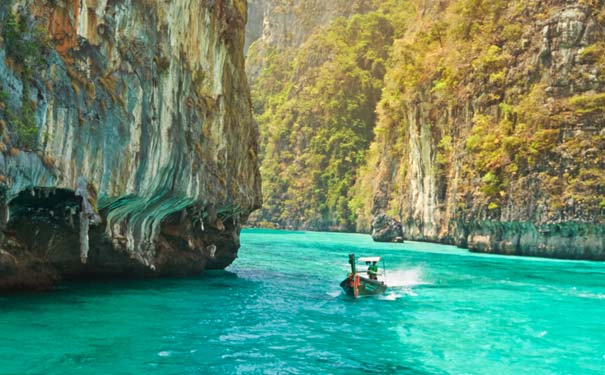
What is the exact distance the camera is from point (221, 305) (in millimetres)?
21172

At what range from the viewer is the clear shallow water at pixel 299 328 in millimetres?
13664

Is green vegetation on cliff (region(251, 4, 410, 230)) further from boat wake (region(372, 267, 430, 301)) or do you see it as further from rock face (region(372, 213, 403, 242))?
boat wake (region(372, 267, 430, 301))

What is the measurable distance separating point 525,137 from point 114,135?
1501 inches

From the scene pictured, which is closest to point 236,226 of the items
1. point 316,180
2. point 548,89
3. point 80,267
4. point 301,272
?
point 301,272

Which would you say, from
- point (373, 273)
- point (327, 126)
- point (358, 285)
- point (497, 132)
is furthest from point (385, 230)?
point (327, 126)

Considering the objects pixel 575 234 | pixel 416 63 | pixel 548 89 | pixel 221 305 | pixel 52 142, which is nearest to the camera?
pixel 52 142

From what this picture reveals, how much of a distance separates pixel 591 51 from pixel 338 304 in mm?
36008

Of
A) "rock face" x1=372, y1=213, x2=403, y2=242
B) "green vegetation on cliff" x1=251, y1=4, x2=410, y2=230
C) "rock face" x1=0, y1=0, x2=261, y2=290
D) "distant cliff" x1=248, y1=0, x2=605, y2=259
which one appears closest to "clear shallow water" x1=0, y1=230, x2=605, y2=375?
"rock face" x1=0, y1=0, x2=261, y2=290

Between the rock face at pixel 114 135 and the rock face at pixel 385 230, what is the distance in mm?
40274

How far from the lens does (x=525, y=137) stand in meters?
48.4

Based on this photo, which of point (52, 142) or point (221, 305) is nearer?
point (52, 142)

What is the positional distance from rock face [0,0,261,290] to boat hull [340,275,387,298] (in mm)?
7162

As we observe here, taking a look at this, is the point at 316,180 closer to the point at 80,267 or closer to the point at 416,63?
the point at 416,63

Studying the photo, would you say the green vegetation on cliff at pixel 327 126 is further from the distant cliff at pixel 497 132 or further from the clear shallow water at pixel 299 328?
the clear shallow water at pixel 299 328
